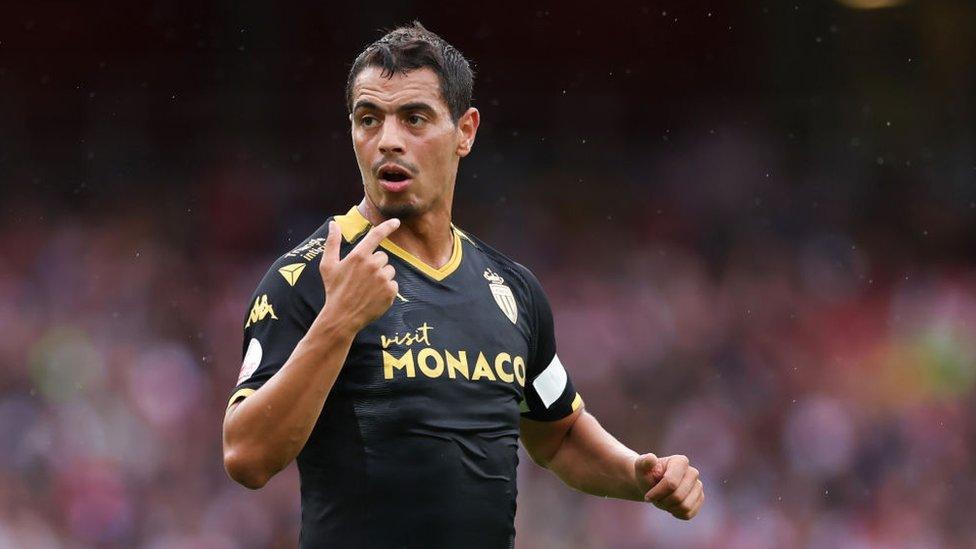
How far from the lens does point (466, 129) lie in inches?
148

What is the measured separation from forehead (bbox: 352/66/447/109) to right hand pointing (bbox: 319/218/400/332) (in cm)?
51

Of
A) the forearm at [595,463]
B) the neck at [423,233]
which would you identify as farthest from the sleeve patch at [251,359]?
the forearm at [595,463]

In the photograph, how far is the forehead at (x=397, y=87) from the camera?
137 inches

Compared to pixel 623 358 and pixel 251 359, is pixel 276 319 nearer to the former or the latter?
pixel 251 359

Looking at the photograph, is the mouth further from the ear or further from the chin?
the ear

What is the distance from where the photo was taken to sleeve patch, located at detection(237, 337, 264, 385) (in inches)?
127

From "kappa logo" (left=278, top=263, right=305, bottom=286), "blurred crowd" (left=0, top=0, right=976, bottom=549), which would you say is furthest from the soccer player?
"blurred crowd" (left=0, top=0, right=976, bottom=549)

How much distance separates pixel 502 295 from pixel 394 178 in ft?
1.50

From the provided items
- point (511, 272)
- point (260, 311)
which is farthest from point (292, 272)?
point (511, 272)

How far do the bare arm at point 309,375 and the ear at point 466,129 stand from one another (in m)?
0.68

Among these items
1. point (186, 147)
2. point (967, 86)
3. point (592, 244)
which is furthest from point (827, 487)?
point (186, 147)

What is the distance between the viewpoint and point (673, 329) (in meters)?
10.2

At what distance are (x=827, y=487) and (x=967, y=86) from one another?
3768 millimetres

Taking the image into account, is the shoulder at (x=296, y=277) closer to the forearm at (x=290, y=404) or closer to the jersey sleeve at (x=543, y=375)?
the forearm at (x=290, y=404)
